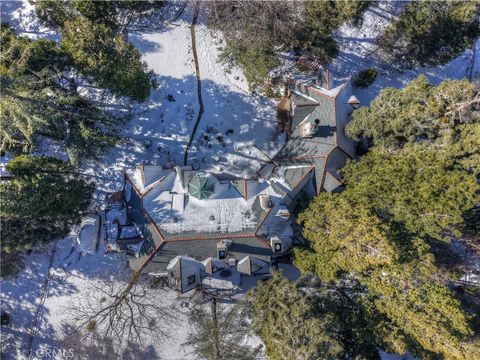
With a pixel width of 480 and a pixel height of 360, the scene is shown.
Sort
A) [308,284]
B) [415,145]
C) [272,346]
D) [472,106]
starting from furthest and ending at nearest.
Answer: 1. [308,284]
2. [272,346]
3. [415,145]
4. [472,106]

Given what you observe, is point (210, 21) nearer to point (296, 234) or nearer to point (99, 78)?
point (99, 78)

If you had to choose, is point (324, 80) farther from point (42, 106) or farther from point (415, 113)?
point (42, 106)

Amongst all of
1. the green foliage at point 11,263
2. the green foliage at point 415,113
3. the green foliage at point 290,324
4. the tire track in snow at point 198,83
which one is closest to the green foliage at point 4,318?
the green foliage at point 11,263

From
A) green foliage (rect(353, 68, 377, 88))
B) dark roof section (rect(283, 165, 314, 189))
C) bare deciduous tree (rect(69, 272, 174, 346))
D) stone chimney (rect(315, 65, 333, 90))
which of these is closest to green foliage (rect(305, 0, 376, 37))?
stone chimney (rect(315, 65, 333, 90))

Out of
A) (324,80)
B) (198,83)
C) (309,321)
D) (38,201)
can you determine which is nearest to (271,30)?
(324,80)

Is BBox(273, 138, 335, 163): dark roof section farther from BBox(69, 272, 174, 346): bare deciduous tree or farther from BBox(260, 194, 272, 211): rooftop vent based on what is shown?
BBox(69, 272, 174, 346): bare deciduous tree

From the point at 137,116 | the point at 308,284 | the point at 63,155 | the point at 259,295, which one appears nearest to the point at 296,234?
the point at 308,284
